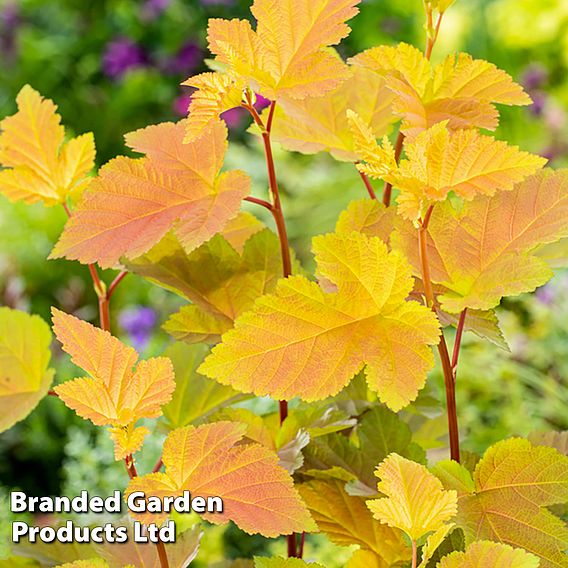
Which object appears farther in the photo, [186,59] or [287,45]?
[186,59]

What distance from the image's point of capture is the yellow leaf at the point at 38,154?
385 millimetres

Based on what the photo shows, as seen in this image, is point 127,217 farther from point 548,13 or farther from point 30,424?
point 548,13

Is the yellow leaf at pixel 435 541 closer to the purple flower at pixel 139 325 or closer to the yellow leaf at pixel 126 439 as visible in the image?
the yellow leaf at pixel 126 439

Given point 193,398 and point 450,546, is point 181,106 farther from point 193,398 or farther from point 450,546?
point 450,546

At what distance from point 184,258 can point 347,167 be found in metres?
1.79

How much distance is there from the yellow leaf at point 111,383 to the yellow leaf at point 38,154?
115 mm

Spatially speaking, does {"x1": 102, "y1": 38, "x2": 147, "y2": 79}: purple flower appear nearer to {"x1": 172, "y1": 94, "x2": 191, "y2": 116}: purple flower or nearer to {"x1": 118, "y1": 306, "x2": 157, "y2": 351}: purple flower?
{"x1": 172, "y1": 94, "x2": 191, "y2": 116}: purple flower

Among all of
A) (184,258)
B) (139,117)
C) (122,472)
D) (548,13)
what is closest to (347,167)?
(139,117)

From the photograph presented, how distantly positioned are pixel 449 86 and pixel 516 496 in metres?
0.16

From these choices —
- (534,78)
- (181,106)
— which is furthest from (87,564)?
(534,78)

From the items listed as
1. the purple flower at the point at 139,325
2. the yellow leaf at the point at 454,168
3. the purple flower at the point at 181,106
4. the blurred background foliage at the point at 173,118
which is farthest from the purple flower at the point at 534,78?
the yellow leaf at the point at 454,168

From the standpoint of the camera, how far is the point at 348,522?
0.35 m

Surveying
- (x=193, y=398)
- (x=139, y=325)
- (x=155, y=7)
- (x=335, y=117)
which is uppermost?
(x=155, y=7)

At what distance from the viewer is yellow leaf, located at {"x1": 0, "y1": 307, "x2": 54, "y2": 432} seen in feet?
1.29
